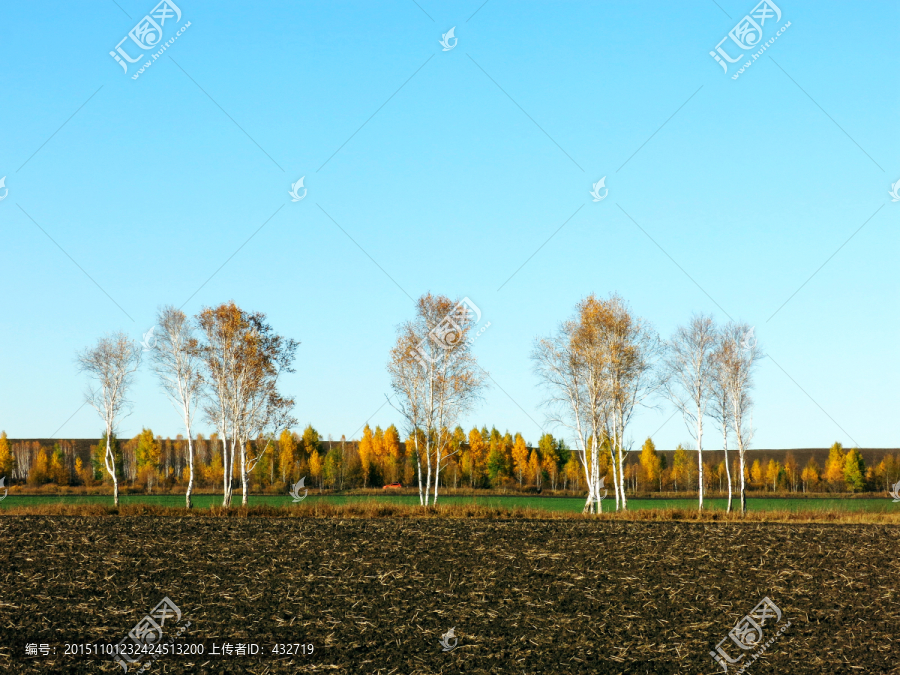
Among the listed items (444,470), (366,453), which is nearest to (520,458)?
(444,470)

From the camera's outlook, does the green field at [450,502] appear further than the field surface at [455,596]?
Yes

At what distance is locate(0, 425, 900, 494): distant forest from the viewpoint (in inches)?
3755

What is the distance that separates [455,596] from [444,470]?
252 ft

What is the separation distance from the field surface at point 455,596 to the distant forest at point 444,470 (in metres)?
67.6

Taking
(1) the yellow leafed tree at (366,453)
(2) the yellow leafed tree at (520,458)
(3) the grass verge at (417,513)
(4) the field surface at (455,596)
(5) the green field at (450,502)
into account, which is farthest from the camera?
(2) the yellow leafed tree at (520,458)

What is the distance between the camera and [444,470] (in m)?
90.1

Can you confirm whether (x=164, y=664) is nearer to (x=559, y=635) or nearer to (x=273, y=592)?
(x=273, y=592)

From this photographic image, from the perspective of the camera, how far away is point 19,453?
123 meters

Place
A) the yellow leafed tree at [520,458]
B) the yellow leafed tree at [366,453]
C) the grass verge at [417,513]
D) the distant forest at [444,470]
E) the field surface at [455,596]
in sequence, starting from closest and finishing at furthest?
the field surface at [455,596], the grass verge at [417,513], the yellow leafed tree at [366,453], the distant forest at [444,470], the yellow leafed tree at [520,458]

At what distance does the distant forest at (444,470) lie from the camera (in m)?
95.4

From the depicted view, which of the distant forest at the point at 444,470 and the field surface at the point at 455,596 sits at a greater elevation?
the field surface at the point at 455,596

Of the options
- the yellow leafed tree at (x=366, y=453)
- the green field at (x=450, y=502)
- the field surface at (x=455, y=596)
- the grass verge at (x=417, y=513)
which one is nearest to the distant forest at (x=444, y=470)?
the yellow leafed tree at (x=366, y=453)

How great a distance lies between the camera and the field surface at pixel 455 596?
10.8 meters

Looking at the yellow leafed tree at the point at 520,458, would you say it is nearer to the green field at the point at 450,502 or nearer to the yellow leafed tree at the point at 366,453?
the yellow leafed tree at the point at 366,453
